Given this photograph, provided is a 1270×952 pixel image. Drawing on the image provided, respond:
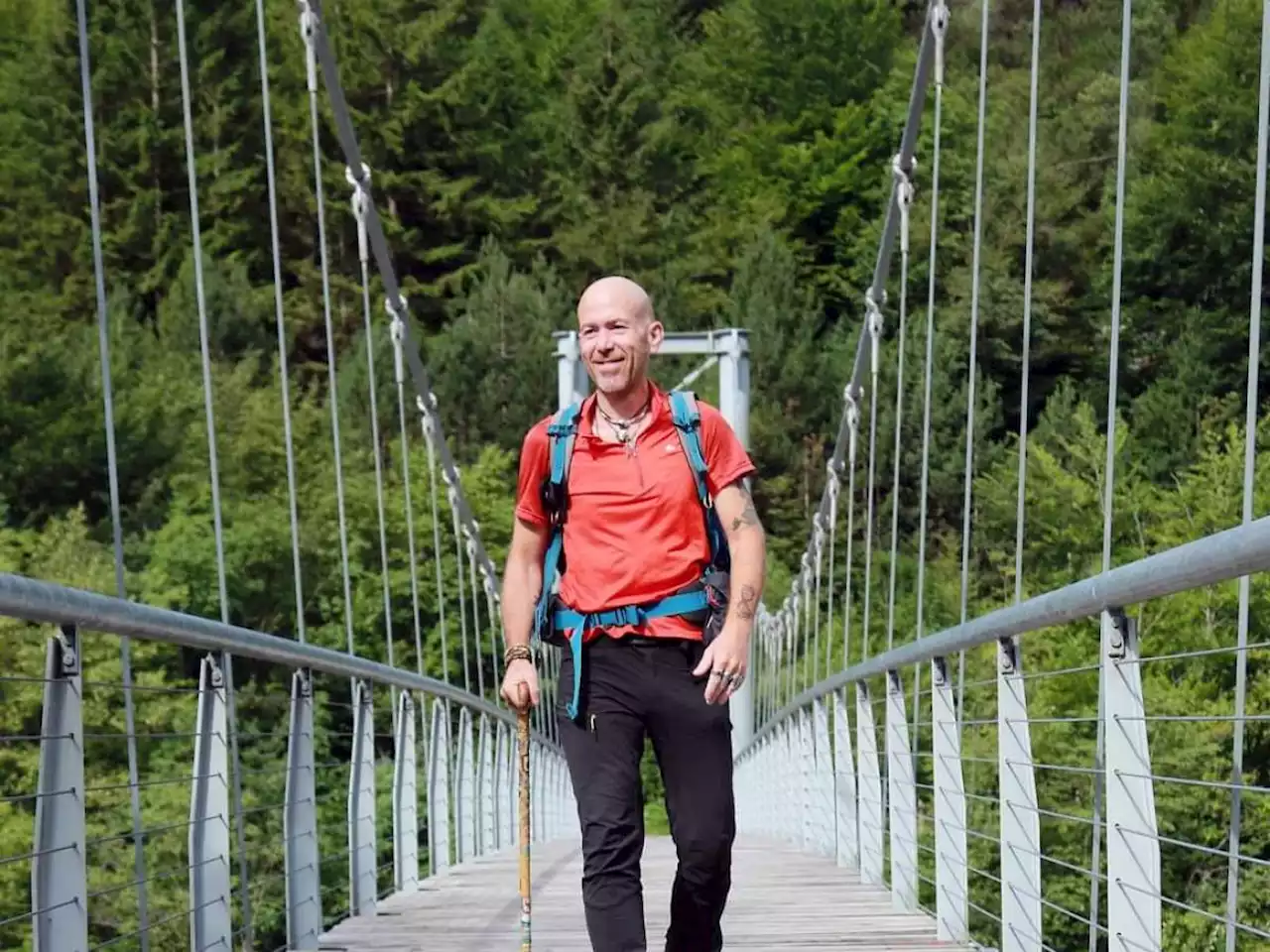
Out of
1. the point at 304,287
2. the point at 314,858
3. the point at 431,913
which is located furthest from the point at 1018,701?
the point at 304,287

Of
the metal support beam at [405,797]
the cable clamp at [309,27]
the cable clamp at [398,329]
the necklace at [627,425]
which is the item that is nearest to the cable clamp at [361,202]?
the cable clamp at [398,329]

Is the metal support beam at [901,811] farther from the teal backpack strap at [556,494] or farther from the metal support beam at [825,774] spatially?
the teal backpack strap at [556,494]

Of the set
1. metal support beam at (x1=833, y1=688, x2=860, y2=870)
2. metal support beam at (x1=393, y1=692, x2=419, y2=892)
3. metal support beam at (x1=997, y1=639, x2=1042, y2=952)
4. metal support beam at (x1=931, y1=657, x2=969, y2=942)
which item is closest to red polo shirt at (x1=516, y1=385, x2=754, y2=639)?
metal support beam at (x1=997, y1=639, x2=1042, y2=952)

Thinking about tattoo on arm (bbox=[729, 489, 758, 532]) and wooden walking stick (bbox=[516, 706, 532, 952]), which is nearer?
wooden walking stick (bbox=[516, 706, 532, 952])

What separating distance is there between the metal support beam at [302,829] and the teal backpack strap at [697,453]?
124 centimetres

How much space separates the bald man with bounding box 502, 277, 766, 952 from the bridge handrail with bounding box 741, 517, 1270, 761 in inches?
14.9

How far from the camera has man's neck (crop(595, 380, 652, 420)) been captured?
303 cm

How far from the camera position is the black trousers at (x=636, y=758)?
2961 mm

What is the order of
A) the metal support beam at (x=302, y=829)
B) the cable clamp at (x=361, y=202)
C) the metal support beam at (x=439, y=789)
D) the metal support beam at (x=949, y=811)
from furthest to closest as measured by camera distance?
the cable clamp at (x=361, y=202) < the metal support beam at (x=439, y=789) < the metal support beam at (x=949, y=811) < the metal support beam at (x=302, y=829)

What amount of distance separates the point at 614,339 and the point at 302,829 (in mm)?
1610

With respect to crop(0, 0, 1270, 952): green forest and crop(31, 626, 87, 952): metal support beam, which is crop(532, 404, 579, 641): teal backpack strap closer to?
crop(31, 626, 87, 952): metal support beam

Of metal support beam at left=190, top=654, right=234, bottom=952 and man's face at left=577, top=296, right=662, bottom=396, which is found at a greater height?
man's face at left=577, top=296, right=662, bottom=396

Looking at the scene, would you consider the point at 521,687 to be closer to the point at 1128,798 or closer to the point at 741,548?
the point at 741,548

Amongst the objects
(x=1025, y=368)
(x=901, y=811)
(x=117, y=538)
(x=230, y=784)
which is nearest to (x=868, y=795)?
(x=901, y=811)
